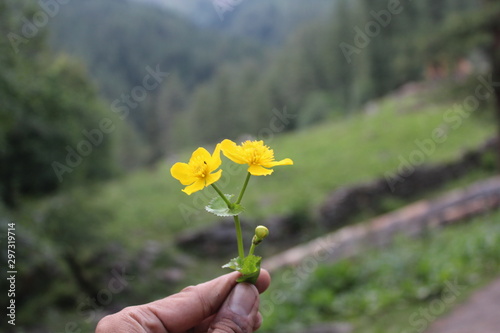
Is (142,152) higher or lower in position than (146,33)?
lower

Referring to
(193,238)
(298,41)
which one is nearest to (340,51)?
(298,41)

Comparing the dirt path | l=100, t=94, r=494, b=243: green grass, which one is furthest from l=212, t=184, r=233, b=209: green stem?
l=100, t=94, r=494, b=243: green grass

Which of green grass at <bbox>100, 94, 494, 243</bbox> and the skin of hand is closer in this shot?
the skin of hand

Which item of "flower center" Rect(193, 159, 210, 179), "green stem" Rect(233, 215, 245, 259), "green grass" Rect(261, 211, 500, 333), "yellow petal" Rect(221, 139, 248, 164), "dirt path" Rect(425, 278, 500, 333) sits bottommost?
"green grass" Rect(261, 211, 500, 333)

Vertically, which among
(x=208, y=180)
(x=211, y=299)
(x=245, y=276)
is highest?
(x=208, y=180)

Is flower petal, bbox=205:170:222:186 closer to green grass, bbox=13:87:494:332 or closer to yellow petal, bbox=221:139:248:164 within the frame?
yellow petal, bbox=221:139:248:164

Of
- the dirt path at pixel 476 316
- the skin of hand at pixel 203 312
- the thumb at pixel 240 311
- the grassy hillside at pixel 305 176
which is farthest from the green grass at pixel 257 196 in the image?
the thumb at pixel 240 311

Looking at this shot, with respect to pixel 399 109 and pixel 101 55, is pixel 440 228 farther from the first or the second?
pixel 101 55

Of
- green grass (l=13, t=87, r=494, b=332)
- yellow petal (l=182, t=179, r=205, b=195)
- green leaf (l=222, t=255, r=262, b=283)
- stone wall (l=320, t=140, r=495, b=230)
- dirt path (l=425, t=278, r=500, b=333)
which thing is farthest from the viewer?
stone wall (l=320, t=140, r=495, b=230)
